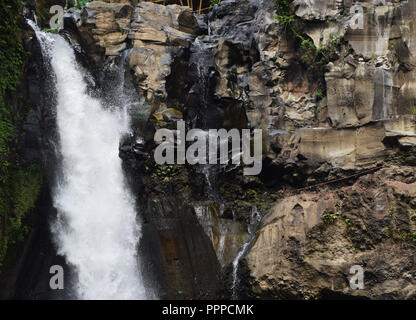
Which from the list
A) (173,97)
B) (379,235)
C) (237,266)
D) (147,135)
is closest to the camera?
(379,235)

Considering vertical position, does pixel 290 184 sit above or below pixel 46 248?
above

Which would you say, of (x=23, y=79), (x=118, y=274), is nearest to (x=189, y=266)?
(x=118, y=274)

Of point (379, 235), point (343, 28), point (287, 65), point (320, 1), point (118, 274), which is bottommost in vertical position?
point (118, 274)

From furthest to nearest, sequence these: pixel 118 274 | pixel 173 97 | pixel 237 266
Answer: pixel 173 97
pixel 118 274
pixel 237 266

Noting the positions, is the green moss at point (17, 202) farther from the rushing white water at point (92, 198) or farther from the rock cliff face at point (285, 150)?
the rock cliff face at point (285, 150)

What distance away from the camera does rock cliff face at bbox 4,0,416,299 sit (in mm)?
7512

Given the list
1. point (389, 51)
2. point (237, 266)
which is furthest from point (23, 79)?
point (389, 51)

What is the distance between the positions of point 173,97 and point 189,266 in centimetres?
469

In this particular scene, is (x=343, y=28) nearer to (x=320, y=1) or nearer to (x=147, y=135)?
(x=320, y=1)

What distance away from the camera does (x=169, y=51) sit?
1131 cm

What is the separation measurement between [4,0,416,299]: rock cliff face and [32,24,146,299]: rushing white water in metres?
0.56

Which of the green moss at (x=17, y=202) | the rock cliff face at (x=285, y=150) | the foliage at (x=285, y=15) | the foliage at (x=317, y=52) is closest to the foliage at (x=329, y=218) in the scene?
the rock cliff face at (x=285, y=150)

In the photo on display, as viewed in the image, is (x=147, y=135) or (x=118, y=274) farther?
(x=147, y=135)

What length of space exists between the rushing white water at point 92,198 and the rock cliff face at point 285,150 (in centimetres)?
56
